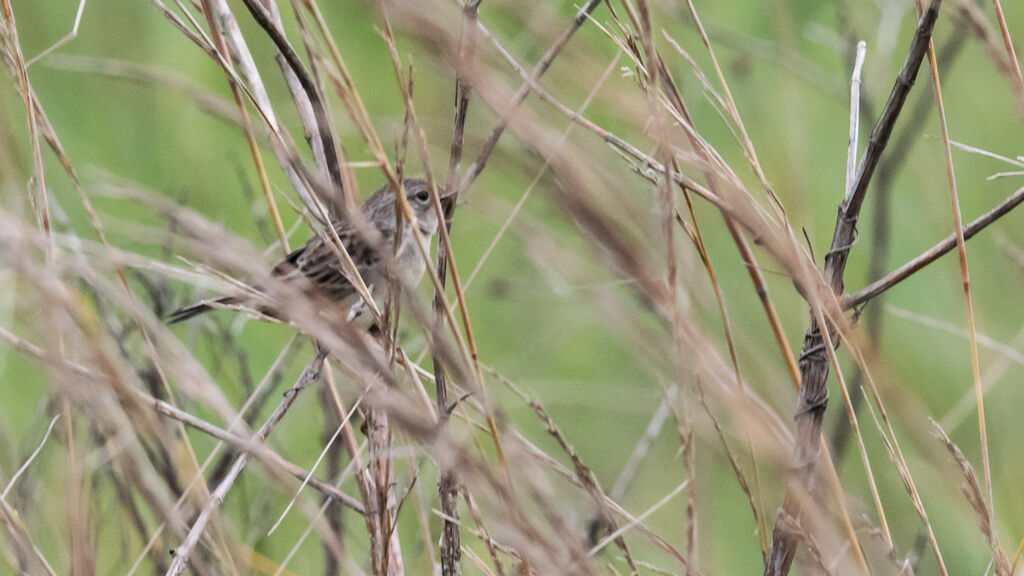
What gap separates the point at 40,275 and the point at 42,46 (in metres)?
4.33

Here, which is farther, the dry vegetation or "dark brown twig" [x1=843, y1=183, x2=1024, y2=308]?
"dark brown twig" [x1=843, y1=183, x2=1024, y2=308]

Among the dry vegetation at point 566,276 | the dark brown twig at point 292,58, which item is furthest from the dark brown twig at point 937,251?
the dark brown twig at point 292,58

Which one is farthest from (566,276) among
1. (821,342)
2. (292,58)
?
(292,58)

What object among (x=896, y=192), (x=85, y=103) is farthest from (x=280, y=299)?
(x=85, y=103)

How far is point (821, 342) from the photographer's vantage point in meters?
1.26

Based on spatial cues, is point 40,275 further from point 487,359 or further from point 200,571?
point 487,359

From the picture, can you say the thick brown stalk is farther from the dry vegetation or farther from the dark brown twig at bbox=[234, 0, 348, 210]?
the dark brown twig at bbox=[234, 0, 348, 210]

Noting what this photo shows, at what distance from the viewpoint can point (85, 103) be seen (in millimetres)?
5031

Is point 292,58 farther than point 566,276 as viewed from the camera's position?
Yes

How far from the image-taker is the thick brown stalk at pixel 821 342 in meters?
1.15

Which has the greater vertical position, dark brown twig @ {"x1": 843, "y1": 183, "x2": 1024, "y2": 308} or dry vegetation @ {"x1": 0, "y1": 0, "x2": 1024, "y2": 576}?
dark brown twig @ {"x1": 843, "y1": 183, "x2": 1024, "y2": 308}

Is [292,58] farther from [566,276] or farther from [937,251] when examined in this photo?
[937,251]

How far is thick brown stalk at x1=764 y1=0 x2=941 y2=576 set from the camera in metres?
1.15

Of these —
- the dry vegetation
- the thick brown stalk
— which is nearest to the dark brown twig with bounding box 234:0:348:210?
the dry vegetation
